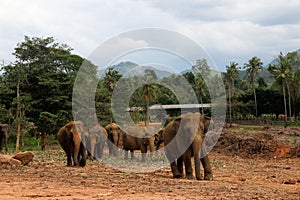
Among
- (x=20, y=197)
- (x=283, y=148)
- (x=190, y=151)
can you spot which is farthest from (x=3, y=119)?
(x=20, y=197)

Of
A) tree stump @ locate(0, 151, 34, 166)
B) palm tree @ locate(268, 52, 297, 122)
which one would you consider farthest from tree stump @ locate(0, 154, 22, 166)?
palm tree @ locate(268, 52, 297, 122)

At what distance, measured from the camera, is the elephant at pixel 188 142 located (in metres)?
12.8

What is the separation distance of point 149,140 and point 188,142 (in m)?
11.8

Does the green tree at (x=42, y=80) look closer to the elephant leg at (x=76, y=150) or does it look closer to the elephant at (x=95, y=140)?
the elephant at (x=95, y=140)

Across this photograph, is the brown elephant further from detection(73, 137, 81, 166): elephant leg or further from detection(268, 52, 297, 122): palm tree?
detection(268, 52, 297, 122): palm tree

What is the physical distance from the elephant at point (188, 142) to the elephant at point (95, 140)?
6362 mm

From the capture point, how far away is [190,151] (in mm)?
13234

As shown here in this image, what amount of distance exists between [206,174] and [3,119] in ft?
80.2

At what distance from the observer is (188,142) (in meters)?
13.0

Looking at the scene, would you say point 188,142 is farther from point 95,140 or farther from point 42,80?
point 42,80

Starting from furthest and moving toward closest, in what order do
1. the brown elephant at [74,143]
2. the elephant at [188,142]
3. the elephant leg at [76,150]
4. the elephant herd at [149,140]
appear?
the brown elephant at [74,143] → the elephant leg at [76,150] → the elephant herd at [149,140] → the elephant at [188,142]

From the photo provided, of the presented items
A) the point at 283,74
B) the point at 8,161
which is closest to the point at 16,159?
the point at 8,161

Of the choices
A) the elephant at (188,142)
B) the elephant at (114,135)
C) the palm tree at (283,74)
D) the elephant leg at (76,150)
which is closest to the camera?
the elephant at (188,142)

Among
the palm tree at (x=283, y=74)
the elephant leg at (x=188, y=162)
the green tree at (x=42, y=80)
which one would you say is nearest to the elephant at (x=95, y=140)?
the elephant leg at (x=188, y=162)
